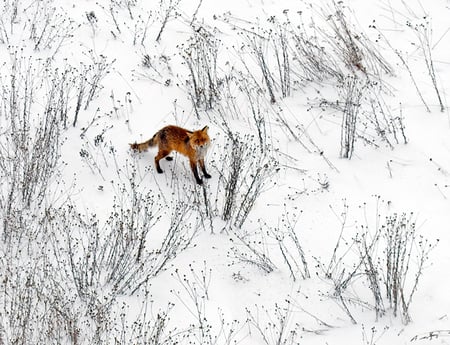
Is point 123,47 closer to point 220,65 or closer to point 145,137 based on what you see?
point 220,65

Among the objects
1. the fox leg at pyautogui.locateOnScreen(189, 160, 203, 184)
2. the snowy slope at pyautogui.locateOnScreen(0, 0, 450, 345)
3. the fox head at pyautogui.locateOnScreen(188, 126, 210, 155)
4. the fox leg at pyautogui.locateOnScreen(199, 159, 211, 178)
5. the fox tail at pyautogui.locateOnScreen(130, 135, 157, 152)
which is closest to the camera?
the snowy slope at pyautogui.locateOnScreen(0, 0, 450, 345)

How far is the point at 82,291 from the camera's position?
6.24 meters

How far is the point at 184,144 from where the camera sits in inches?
297

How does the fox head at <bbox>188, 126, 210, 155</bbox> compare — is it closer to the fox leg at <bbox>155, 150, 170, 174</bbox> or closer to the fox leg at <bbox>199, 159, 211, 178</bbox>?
the fox leg at <bbox>199, 159, 211, 178</bbox>

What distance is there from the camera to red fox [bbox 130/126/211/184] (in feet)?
24.1

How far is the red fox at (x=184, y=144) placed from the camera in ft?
24.1

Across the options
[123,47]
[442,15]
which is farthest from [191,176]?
[442,15]

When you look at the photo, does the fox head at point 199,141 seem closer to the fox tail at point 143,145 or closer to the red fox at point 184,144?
the red fox at point 184,144

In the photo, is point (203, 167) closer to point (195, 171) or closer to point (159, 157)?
point (195, 171)

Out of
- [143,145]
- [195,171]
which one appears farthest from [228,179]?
[143,145]

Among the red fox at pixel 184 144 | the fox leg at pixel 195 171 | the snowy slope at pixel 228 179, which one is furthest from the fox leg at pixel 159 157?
the fox leg at pixel 195 171

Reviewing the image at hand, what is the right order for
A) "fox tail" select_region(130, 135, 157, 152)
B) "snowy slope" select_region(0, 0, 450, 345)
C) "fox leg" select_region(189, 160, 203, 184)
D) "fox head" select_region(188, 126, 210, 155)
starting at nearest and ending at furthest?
"snowy slope" select_region(0, 0, 450, 345)
"fox head" select_region(188, 126, 210, 155)
"fox leg" select_region(189, 160, 203, 184)
"fox tail" select_region(130, 135, 157, 152)

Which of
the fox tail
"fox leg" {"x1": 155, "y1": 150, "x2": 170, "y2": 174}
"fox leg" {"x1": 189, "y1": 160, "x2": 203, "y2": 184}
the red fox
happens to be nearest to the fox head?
the red fox

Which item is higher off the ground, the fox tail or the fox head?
the fox tail
